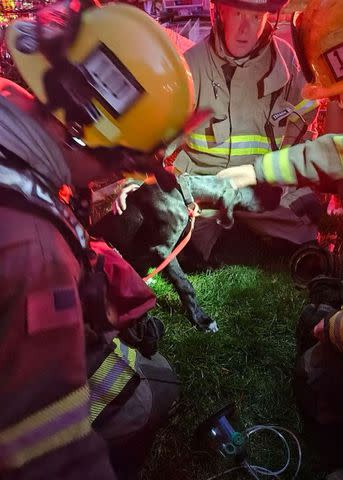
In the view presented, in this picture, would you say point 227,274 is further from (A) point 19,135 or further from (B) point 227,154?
(A) point 19,135

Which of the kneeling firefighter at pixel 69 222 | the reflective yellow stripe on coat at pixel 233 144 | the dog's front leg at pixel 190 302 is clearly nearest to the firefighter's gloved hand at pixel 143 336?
the kneeling firefighter at pixel 69 222

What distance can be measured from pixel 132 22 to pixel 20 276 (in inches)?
43.3

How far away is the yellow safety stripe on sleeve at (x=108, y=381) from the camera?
6.33 feet

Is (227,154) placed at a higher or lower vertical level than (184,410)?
higher

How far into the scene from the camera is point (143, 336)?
2.74m

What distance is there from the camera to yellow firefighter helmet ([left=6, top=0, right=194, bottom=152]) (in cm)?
174

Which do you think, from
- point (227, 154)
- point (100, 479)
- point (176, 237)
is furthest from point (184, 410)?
point (227, 154)

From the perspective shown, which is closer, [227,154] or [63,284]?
[63,284]

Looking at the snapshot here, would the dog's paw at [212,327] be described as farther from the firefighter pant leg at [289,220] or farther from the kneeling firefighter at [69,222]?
the kneeling firefighter at [69,222]

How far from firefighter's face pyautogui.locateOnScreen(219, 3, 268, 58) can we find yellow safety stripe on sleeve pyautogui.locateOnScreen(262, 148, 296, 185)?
1.65 metres

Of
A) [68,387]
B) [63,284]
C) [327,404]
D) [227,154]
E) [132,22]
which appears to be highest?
[132,22]

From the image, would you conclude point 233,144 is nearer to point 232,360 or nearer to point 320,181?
point 320,181

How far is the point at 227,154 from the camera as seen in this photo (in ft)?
14.9

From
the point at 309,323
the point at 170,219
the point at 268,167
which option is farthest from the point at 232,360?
the point at 268,167
